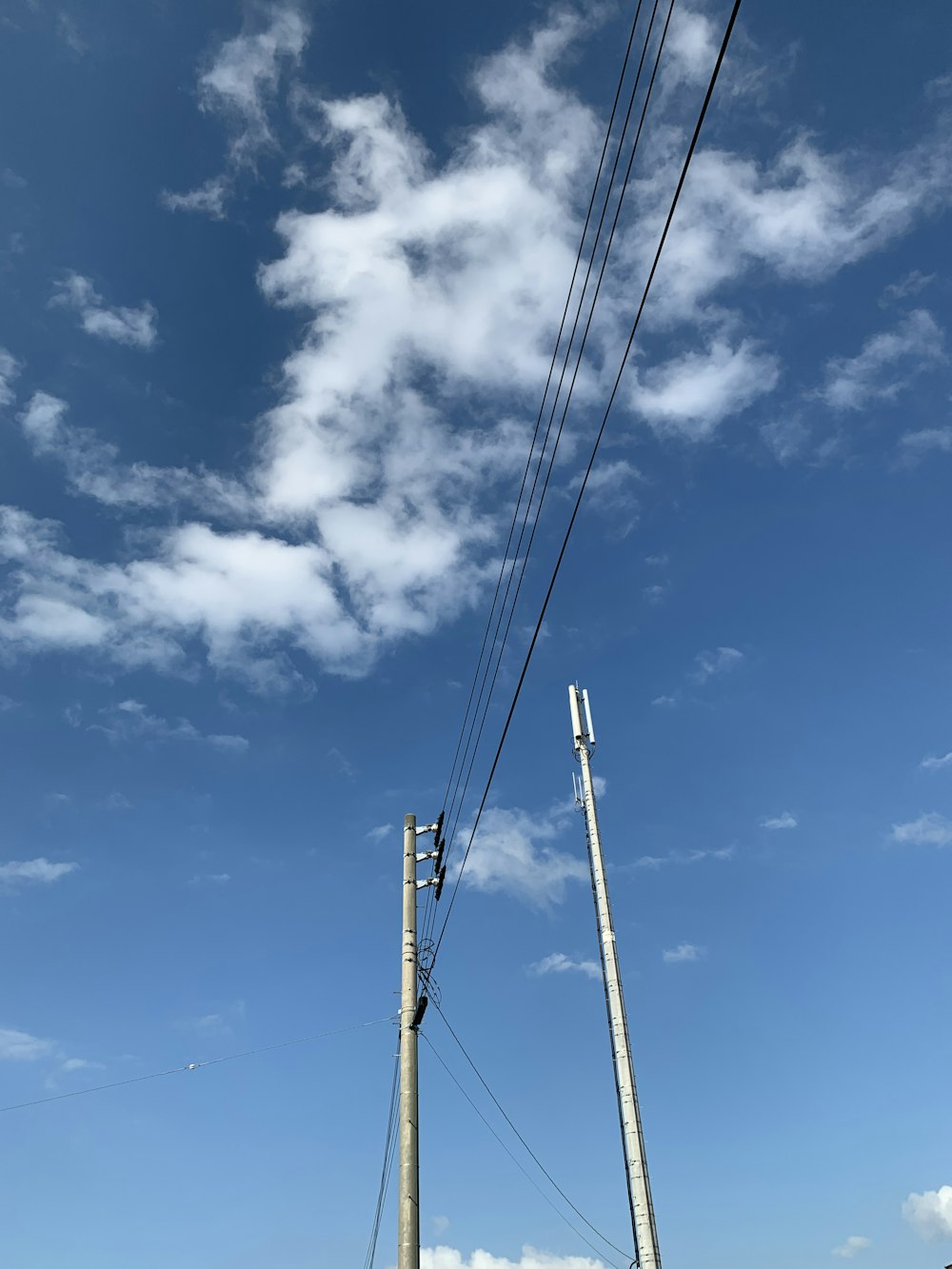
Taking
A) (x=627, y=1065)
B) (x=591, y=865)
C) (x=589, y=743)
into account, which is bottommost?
(x=627, y=1065)

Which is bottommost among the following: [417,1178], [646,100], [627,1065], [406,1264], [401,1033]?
[406,1264]

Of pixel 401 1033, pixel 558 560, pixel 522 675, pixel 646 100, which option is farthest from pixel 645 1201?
pixel 646 100

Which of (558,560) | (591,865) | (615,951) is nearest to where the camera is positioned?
(558,560)

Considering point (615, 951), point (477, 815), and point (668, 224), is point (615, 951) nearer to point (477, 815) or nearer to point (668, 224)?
point (477, 815)

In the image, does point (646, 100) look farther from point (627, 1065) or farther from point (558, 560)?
point (627, 1065)

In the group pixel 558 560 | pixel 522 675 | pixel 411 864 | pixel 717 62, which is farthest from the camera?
pixel 411 864

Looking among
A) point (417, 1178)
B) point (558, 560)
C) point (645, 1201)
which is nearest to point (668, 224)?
point (558, 560)

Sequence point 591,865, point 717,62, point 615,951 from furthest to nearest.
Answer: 1. point 591,865
2. point 615,951
3. point 717,62

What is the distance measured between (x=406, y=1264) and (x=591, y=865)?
7.08m

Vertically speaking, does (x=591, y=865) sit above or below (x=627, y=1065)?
above

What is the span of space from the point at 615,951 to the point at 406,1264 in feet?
19.2

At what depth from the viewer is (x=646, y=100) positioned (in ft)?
26.4

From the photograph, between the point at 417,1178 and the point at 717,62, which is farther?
the point at 417,1178

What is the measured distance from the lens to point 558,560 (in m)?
11.4
